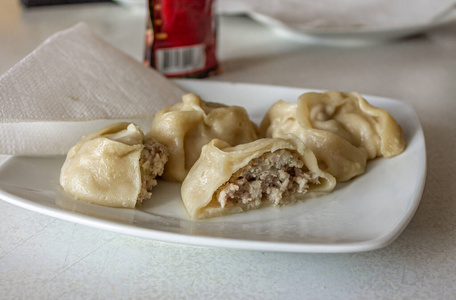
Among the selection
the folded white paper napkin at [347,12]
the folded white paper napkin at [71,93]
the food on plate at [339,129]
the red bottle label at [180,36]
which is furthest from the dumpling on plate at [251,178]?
the folded white paper napkin at [347,12]

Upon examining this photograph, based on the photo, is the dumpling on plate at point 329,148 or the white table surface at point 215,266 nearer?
the white table surface at point 215,266

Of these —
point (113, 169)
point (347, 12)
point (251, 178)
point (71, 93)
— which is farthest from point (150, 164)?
point (347, 12)

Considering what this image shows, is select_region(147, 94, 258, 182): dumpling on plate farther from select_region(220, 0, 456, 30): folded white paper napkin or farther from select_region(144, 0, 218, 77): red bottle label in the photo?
select_region(220, 0, 456, 30): folded white paper napkin


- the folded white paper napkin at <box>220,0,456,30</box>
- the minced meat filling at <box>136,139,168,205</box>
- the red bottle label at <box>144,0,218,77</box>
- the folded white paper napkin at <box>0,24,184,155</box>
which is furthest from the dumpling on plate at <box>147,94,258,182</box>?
the folded white paper napkin at <box>220,0,456,30</box>

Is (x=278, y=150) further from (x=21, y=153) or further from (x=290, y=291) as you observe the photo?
(x=21, y=153)

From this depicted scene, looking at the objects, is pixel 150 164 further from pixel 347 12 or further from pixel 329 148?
pixel 347 12

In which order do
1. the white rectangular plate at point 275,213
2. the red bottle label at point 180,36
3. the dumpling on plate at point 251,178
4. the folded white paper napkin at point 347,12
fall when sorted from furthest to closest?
the folded white paper napkin at point 347,12, the red bottle label at point 180,36, the dumpling on plate at point 251,178, the white rectangular plate at point 275,213

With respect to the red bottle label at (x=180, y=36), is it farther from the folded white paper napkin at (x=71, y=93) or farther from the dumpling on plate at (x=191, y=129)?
the dumpling on plate at (x=191, y=129)
